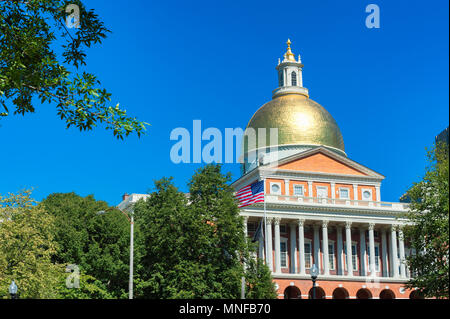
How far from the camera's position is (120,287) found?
56625 millimetres

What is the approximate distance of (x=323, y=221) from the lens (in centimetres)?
9194

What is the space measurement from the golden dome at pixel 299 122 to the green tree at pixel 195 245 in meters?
48.6

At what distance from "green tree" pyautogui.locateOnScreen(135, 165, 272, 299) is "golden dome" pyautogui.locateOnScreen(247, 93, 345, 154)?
48.6 m

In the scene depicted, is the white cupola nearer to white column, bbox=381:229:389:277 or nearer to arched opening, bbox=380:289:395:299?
white column, bbox=381:229:389:277

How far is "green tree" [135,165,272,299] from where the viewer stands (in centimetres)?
4947

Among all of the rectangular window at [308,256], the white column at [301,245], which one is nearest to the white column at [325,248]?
the rectangular window at [308,256]

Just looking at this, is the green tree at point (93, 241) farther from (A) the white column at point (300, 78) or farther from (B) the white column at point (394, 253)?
(A) the white column at point (300, 78)

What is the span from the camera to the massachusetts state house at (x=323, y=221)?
293 feet

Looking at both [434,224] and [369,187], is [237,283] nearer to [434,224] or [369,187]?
[434,224]

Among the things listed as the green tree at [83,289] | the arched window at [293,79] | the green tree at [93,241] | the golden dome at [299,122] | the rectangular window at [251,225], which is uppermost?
the arched window at [293,79]

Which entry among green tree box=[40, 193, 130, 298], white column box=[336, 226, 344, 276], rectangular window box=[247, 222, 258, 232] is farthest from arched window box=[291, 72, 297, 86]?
green tree box=[40, 193, 130, 298]

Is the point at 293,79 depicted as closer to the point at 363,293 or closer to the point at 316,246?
the point at 316,246
